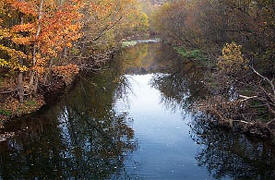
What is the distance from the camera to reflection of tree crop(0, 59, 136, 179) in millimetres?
14094

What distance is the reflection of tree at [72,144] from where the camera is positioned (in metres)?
14.1

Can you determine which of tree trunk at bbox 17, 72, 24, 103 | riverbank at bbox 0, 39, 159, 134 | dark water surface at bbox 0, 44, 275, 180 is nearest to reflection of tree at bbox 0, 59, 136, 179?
dark water surface at bbox 0, 44, 275, 180

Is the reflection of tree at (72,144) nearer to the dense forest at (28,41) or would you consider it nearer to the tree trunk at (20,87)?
the tree trunk at (20,87)

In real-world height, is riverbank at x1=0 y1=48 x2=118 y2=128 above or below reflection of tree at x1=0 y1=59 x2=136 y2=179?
above

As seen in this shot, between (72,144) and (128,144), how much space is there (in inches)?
134

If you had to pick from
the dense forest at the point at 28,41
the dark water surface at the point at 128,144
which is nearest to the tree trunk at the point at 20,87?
the dense forest at the point at 28,41

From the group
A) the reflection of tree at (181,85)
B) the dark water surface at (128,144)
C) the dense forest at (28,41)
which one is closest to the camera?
the dark water surface at (128,144)

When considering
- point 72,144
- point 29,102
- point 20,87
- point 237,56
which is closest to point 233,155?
point 72,144

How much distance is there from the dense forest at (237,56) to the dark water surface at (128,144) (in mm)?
1868

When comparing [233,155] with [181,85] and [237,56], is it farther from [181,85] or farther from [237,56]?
[181,85]

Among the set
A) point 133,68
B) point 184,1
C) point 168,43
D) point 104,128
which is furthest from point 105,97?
point 168,43

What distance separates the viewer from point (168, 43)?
72500 millimetres

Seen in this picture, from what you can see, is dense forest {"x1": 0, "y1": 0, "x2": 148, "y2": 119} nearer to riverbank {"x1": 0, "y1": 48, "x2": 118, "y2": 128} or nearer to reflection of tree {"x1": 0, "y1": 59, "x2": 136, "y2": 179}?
riverbank {"x1": 0, "y1": 48, "x2": 118, "y2": 128}

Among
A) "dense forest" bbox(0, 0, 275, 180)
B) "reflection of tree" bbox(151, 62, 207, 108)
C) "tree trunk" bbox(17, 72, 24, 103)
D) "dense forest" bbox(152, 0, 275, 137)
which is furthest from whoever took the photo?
"reflection of tree" bbox(151, 62, 207, 108)
